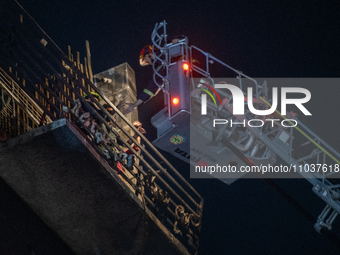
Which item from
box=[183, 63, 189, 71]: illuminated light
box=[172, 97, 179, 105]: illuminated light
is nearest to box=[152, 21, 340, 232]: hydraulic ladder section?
box=[183, 63, 189, 71]: illuminated light

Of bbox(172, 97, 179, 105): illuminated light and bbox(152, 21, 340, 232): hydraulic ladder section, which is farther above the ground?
bbox(172, 97, 179, 105): illuminated light

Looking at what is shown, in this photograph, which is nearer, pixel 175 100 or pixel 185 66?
pixel 175 100

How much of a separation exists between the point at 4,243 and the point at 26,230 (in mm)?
325

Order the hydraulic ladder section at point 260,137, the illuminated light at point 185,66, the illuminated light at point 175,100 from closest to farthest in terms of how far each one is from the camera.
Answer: the illuminated light at point 175,100
the illuminated light at point 185,66
the hydraulic ladder section at point 260,137

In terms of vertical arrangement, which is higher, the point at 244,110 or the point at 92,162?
the point at 244,110

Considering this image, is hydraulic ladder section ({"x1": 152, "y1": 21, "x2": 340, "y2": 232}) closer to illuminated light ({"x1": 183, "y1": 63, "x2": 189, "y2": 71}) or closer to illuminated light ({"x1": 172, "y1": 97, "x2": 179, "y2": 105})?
illuminated light ({"x1": 183, "y1": 63, "x2": 189, "y2": 71})

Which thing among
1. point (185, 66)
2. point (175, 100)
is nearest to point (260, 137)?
point (175, 100)

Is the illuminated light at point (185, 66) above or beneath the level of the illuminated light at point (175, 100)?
above

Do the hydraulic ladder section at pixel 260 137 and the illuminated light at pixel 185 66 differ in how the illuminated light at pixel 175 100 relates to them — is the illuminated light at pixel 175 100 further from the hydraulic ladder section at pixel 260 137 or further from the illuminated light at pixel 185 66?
the illuminated light at pixel 185 66

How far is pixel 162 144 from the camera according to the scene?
8.29 meters

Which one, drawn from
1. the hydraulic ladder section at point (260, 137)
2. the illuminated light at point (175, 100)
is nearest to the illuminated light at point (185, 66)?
the hydraulic ladder section at point (260, 137)

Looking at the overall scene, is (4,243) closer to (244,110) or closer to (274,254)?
(244,110)

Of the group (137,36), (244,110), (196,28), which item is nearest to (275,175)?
(244,110)

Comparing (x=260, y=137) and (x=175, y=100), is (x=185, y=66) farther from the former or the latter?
(x=260, y=137)
